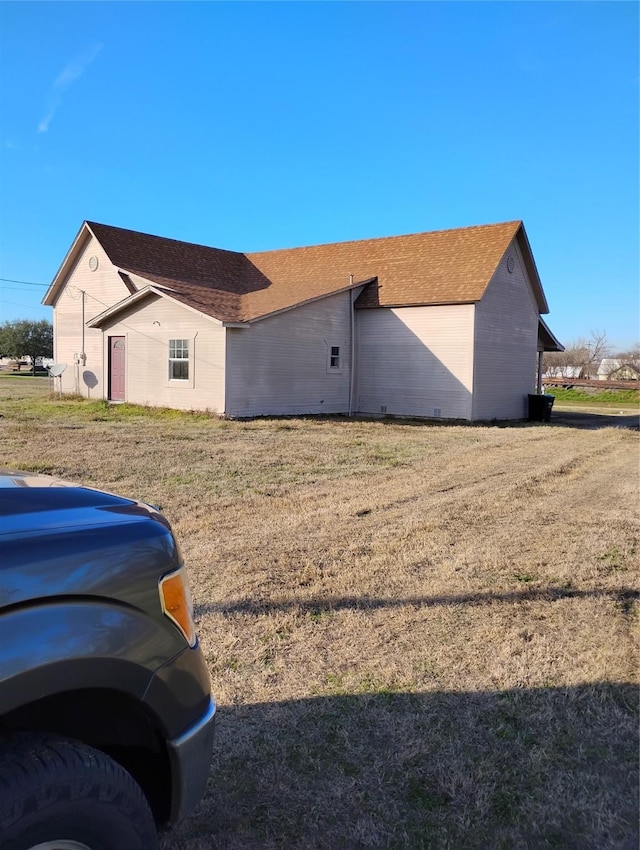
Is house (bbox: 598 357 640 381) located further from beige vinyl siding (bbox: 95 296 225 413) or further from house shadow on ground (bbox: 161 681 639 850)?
house shadow on ground (bbox: 161 681 639 850)

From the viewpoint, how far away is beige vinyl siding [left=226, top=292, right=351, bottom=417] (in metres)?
19.0

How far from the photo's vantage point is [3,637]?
1.58m

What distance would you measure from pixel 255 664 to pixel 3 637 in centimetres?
239

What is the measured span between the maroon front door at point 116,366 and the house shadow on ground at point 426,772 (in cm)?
1959

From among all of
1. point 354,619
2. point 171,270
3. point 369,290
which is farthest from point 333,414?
point 354,619

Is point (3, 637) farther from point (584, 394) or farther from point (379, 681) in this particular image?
point (584, 394)

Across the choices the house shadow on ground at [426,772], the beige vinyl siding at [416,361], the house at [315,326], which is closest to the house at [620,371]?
the house at [315,326]

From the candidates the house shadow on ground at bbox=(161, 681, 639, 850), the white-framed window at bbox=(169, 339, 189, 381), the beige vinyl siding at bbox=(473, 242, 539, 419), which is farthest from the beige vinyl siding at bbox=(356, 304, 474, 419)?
the house shadow on ground at bbox=(161, 681, 639, 850)

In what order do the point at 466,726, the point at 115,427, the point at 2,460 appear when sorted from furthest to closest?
the point at 115,427, the point at 2,460, the point at 466,726

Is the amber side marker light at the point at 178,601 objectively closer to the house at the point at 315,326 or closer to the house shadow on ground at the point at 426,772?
the house shadow on ground at the point at 426,772

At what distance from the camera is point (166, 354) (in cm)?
2002

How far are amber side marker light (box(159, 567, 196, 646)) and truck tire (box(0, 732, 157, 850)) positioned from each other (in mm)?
411

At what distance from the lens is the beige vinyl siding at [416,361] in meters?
21.2

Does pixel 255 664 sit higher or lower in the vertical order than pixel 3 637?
lower
